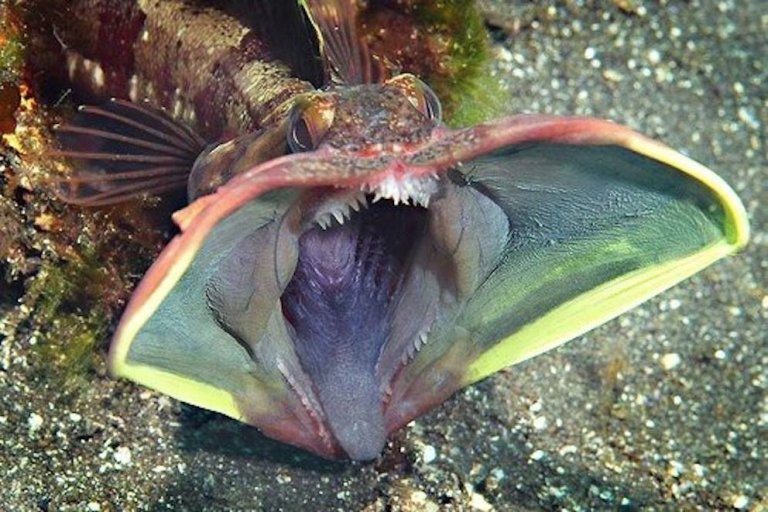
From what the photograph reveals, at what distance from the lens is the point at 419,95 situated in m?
2.31

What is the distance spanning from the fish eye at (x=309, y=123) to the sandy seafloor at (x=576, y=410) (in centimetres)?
139

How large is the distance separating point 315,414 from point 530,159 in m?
0.94

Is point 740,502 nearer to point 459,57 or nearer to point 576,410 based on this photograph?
point 576,410

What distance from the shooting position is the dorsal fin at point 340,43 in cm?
300

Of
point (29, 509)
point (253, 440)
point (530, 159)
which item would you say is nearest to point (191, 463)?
point (253, 440)

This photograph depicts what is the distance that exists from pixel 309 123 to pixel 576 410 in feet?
6.79

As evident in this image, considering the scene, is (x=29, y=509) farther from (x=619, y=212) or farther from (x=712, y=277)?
(x=712, y=277)

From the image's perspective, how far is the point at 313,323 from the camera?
2402 millimetres

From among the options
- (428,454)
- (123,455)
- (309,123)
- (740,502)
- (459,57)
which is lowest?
(740,502)

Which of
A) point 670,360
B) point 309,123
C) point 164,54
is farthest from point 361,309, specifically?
point 670,360

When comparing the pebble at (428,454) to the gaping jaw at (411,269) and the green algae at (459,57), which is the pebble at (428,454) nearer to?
the gaping jaw at (411,269)

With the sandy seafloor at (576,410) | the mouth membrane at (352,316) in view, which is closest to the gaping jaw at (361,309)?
the mouth membrane at (352,316)

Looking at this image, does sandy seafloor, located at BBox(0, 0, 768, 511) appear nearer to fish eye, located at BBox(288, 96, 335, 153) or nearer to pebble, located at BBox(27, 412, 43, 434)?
pebble, located at BBox(27, 412, 43, 434)

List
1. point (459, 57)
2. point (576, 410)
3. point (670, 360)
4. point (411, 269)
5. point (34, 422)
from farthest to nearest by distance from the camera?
point (670, 360), point (459, 57), point (576, 410), point (34, 422), point (411, 269)
